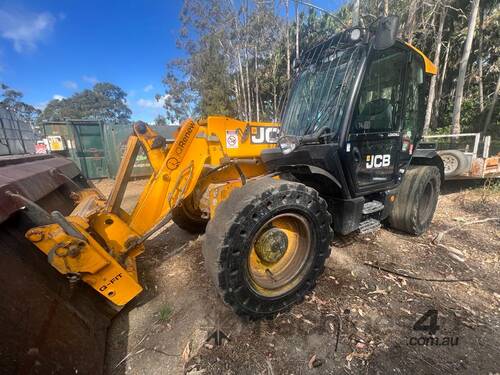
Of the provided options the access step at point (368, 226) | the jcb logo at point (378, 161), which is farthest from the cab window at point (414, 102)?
the access step at point (368, 226)

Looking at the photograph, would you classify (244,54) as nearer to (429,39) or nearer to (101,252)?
(429,39)

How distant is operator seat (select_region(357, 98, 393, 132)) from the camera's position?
2922 millimetres

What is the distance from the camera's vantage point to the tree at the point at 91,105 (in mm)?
65750

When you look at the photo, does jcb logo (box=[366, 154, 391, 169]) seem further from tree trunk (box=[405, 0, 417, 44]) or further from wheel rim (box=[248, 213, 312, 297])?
tree trunk (box=[405, 0, 417, 44])

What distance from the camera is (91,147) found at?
35.3 feet

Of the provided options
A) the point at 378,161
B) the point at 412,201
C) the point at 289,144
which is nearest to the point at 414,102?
the point at 378,161

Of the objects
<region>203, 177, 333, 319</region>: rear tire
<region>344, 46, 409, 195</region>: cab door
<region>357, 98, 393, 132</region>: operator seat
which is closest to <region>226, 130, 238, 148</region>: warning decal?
<region>203, 177, 333, 319</region>: rear tire

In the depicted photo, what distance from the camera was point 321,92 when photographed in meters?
3.02

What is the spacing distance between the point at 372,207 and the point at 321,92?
1606 millimetres

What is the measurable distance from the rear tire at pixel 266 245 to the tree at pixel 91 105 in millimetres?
72900

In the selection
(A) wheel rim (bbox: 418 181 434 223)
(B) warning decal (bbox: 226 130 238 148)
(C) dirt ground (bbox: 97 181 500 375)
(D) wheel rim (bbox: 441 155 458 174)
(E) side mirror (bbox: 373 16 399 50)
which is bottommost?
(C) dirt ground (bbox: 97 181 500 375)

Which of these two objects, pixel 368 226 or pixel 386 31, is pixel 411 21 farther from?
pixel 368 226

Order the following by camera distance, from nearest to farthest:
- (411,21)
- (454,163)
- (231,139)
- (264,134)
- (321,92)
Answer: (231,139), (321,92), (264,134), (454,163), (411,21)

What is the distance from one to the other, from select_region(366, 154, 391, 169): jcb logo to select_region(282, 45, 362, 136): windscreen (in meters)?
0.72
